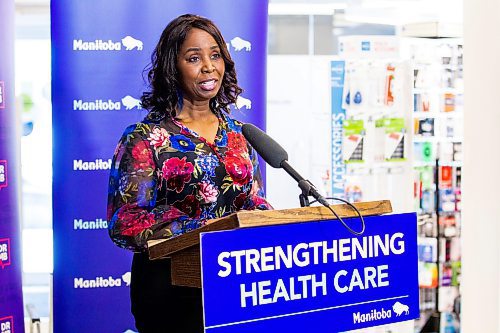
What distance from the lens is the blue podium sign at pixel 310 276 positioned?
1.66 m

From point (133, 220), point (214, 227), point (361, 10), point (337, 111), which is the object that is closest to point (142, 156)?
point (133, 220)

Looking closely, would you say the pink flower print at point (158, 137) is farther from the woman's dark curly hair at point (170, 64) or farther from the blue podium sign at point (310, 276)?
the blue podium sign at point (310, 276)

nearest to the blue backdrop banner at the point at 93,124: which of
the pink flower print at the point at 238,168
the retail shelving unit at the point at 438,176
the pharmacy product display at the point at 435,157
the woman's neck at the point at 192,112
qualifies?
the woman's neck at the point at 192,112

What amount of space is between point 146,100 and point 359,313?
1.16 m

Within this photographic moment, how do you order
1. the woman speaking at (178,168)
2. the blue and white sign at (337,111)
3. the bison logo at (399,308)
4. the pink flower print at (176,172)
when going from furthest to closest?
the blue and white sign at (337,111)
the pink flower print at (176,172)
the woman speaking at (178,168)
the bison logo at (399,308)

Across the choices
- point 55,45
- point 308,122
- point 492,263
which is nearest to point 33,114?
point 308,122

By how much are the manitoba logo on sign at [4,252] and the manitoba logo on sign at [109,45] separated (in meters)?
0.88

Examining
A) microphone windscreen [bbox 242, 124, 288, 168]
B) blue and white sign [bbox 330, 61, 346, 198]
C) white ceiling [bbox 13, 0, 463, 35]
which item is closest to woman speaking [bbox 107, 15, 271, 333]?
microphone windscreen [bbox 242, 124, 288, 168]

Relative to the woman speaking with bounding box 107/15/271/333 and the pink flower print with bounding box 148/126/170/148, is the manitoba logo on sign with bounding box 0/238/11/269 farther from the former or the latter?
the pink flower print with bounding box 148/126/170/148

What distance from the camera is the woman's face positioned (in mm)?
2549

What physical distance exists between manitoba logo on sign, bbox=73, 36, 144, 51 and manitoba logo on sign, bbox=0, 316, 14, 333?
3.88ft

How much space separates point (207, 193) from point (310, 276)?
695 millimetres

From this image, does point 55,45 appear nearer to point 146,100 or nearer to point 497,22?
point 146,100

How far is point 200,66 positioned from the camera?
255cm
